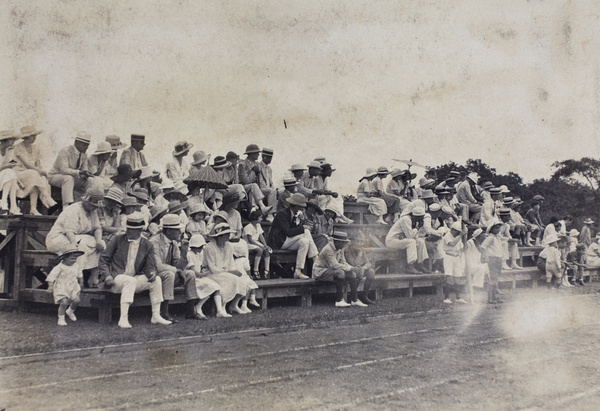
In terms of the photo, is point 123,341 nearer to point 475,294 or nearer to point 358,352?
point 358,352

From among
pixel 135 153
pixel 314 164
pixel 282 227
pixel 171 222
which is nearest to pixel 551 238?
pixel 314 164

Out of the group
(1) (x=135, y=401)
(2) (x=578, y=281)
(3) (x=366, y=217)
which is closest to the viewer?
(1) (x=135, y=401)

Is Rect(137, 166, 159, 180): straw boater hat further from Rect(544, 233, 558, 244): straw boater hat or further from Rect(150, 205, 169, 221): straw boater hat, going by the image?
Rect(544, 233, 558, 244): straw boater hat

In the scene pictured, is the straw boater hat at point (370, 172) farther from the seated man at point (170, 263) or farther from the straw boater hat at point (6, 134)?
the straw boater hat at point (6, 134)

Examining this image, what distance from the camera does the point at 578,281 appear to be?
56.2 ft

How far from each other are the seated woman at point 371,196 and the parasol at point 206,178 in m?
4.42

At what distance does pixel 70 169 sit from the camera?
9.54 m

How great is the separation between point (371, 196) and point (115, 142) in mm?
6152

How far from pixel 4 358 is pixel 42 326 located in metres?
1.76

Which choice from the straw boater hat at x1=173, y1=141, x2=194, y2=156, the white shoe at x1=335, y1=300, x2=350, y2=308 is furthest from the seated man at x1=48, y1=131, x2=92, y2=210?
the white shoe at x1=335, y1=300, x2=350, y2=308

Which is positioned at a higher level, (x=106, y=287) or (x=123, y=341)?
(x=106, y=287)

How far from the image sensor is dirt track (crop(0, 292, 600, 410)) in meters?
4.87

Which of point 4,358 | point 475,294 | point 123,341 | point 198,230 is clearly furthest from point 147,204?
point 475,294

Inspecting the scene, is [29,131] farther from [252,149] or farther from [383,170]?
[383,170]
